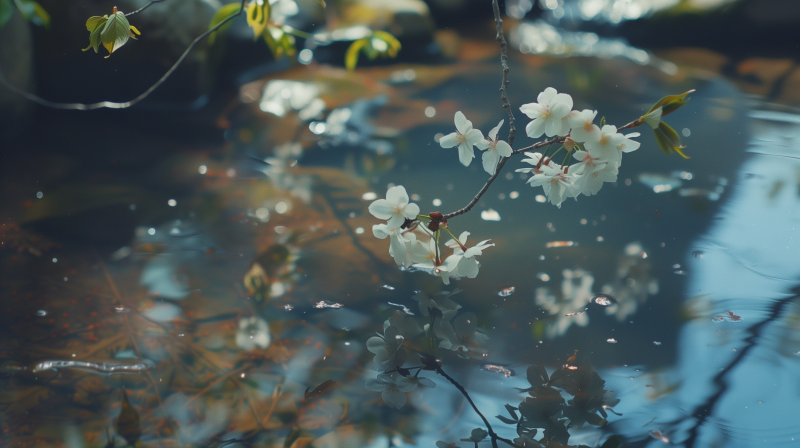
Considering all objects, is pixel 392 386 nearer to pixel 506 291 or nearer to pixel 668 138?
pixel 506 291

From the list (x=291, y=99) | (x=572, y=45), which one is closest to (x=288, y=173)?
(x=291, y=99)

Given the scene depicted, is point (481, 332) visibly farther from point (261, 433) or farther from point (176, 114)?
point (176, 114)

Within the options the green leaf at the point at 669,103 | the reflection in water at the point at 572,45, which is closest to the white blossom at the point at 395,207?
the green leaf at the point at 669,103

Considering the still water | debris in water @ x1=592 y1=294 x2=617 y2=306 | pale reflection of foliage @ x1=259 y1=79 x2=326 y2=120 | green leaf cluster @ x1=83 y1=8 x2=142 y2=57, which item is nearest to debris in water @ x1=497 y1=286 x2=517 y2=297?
the still water

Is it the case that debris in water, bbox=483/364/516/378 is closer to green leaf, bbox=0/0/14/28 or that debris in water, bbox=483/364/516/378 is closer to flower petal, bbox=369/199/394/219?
flower petal, bbox=369/199/394/219

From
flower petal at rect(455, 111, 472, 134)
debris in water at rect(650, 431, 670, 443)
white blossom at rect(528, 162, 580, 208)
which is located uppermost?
flower petal at rect(455, 111, 472, 134)

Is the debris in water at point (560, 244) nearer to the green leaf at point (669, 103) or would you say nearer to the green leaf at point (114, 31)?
the green leaf at point (669, 103)
